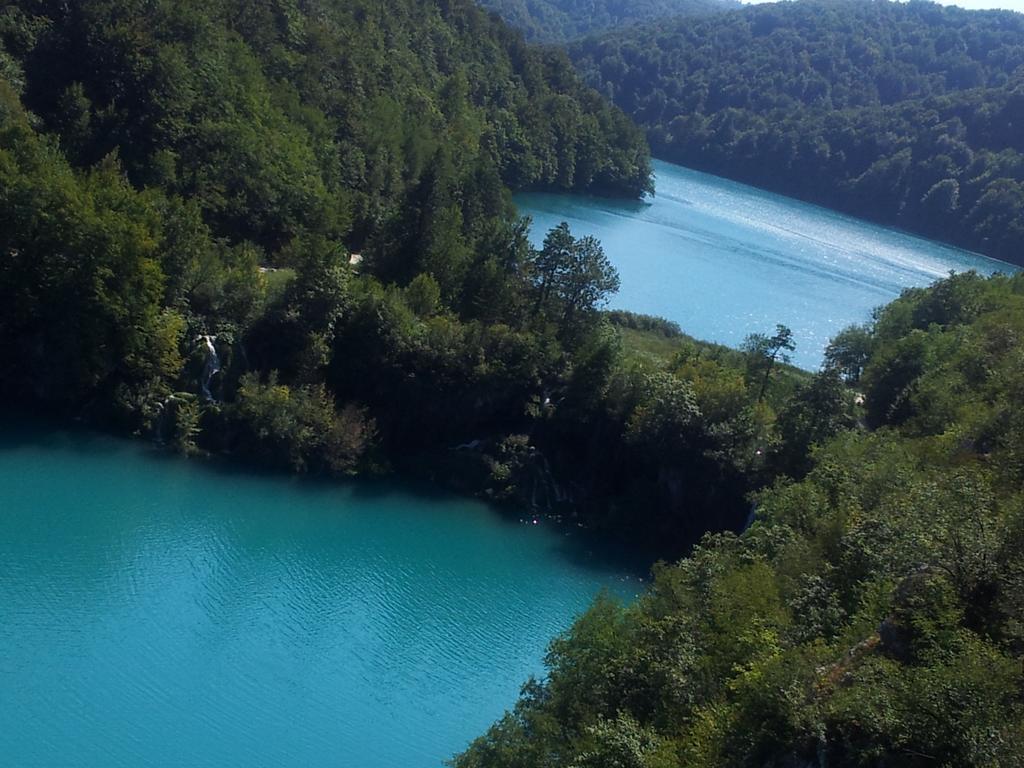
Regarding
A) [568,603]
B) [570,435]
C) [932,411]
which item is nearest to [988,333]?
[932,411]

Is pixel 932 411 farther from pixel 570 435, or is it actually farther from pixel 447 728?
pixel 447 728

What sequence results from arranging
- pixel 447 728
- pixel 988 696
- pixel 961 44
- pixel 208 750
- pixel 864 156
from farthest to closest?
pixel 961 44, pixel 864 156, pixel 447 728, pixel 208 750, pixel 988 696

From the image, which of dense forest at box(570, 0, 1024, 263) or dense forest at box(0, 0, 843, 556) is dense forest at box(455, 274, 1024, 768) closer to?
dense forest at box(0, 0, 843, 556)

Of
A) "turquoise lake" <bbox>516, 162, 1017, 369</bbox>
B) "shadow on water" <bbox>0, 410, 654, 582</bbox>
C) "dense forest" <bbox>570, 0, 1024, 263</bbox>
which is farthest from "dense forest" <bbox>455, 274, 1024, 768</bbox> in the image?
"dense forest" <bbox>570, 0, 1024, 263</bbox>

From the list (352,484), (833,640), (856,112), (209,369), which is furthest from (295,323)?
(856,112)

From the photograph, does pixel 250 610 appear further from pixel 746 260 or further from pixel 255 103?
pixel 746 260

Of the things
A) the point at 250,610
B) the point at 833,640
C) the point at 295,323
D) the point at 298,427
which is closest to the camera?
the point at 833,640
